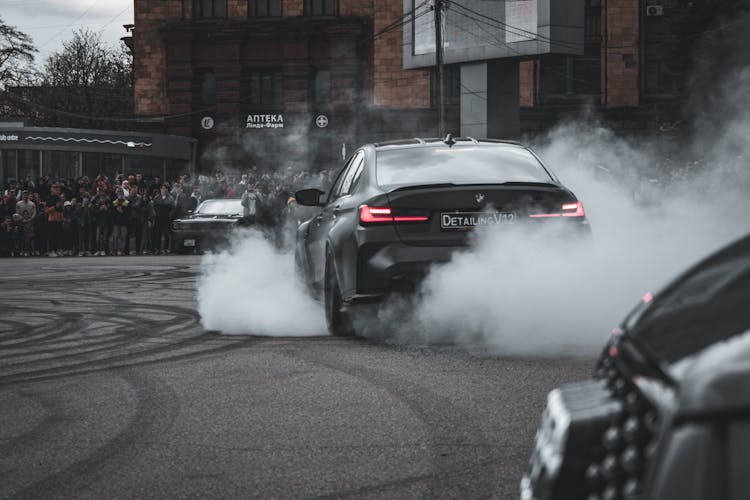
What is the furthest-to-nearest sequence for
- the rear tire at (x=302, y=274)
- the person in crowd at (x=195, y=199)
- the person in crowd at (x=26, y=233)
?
the person in crowd at (x=195, y=199), the person in crowd at (x=26, y=233), the rear tire at (x=302, y=274)

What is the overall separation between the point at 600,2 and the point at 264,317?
43455mm

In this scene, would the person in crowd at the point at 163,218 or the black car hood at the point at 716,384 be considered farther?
the person in crowd at the point at 163,218

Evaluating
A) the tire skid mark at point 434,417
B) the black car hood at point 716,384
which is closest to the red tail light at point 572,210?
the tire skid mark at point 434,417

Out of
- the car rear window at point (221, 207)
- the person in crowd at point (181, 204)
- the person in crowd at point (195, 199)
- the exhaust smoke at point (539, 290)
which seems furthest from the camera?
the person in crowd at point (195, 199)

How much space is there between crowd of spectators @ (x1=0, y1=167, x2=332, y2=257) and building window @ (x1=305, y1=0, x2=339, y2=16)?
2342 centimetres

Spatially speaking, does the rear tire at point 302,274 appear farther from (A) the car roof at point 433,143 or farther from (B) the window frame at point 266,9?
(B) the window frame at point 266,9

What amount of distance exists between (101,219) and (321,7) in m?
25.8

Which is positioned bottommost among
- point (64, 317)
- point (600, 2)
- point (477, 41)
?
point (64, 317)

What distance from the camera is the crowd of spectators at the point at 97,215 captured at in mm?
28594

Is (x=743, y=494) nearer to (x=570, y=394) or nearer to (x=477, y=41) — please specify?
(x=570, y=394)

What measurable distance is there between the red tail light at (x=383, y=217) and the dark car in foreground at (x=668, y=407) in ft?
20.8

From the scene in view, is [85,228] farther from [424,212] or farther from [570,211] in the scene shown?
[570,211]

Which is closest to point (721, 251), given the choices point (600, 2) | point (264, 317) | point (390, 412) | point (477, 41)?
point (390, 412)

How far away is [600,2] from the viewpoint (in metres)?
51.5
